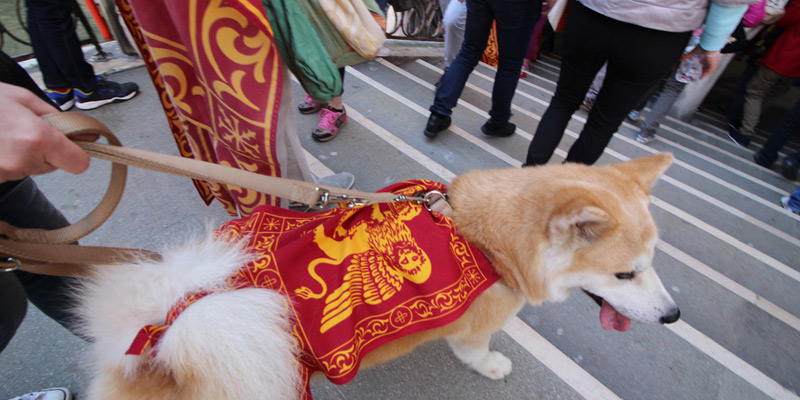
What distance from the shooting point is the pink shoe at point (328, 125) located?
3.05 meters

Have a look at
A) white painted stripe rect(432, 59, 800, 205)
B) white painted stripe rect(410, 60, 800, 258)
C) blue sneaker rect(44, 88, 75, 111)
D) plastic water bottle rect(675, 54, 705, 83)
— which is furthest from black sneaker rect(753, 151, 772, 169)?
blue sneaker rect(44, 88, 75, 111)

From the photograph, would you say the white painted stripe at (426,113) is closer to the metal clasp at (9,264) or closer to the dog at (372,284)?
the dog at (372,284)

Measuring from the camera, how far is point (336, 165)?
2.88 metres

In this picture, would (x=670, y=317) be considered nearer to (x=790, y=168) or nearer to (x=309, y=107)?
(x=309, y=107)

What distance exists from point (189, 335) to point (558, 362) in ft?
5.80

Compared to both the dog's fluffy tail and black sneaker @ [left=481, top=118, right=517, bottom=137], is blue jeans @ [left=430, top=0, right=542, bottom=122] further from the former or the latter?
the dog's fluffy tail

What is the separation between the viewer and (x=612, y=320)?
58.0 inches

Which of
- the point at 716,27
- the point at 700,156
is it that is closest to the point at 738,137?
the point at 700,156

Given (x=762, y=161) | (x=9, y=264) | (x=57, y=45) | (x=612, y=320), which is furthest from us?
(x=762, y=161)

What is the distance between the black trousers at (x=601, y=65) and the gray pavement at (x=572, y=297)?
82 cm

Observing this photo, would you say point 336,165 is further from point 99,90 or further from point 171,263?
point 99,90

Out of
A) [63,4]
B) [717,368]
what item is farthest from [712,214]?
[63,4]

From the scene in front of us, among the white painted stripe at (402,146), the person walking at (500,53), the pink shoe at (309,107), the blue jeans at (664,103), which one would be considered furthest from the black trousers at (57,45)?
the blue jeans at (664,103)

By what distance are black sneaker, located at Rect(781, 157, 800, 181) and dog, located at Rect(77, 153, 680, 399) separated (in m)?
4.47
